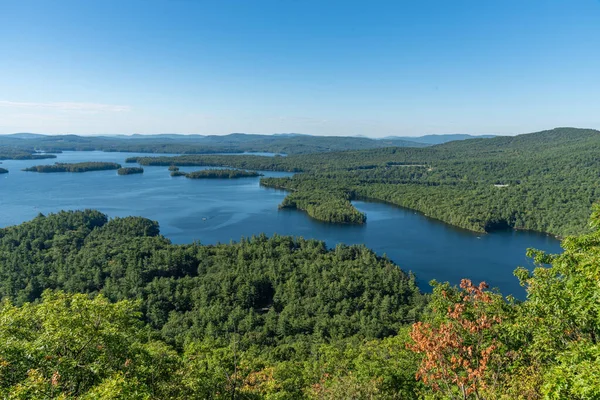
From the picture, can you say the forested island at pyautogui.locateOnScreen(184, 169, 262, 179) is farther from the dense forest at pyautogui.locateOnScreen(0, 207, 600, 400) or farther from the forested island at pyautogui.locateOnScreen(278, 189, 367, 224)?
the dense forest at pyautogui.locateOnScreen(0, 207, 600, 400)

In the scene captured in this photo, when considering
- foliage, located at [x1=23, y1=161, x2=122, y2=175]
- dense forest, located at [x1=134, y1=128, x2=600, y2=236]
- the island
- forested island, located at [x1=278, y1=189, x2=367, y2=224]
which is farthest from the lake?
foliage, located at [x1=23, y1=161, x2=122, y2=175]

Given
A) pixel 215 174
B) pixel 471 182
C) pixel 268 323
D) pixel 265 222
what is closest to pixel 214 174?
pixel 215 174

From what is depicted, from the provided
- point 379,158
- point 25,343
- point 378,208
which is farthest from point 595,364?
point 379,158

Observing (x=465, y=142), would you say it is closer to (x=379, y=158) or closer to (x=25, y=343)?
(x=379, y=158)

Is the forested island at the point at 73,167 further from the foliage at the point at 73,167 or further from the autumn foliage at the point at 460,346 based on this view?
the autumn foliage at the point at 460,346

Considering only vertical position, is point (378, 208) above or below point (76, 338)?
below
